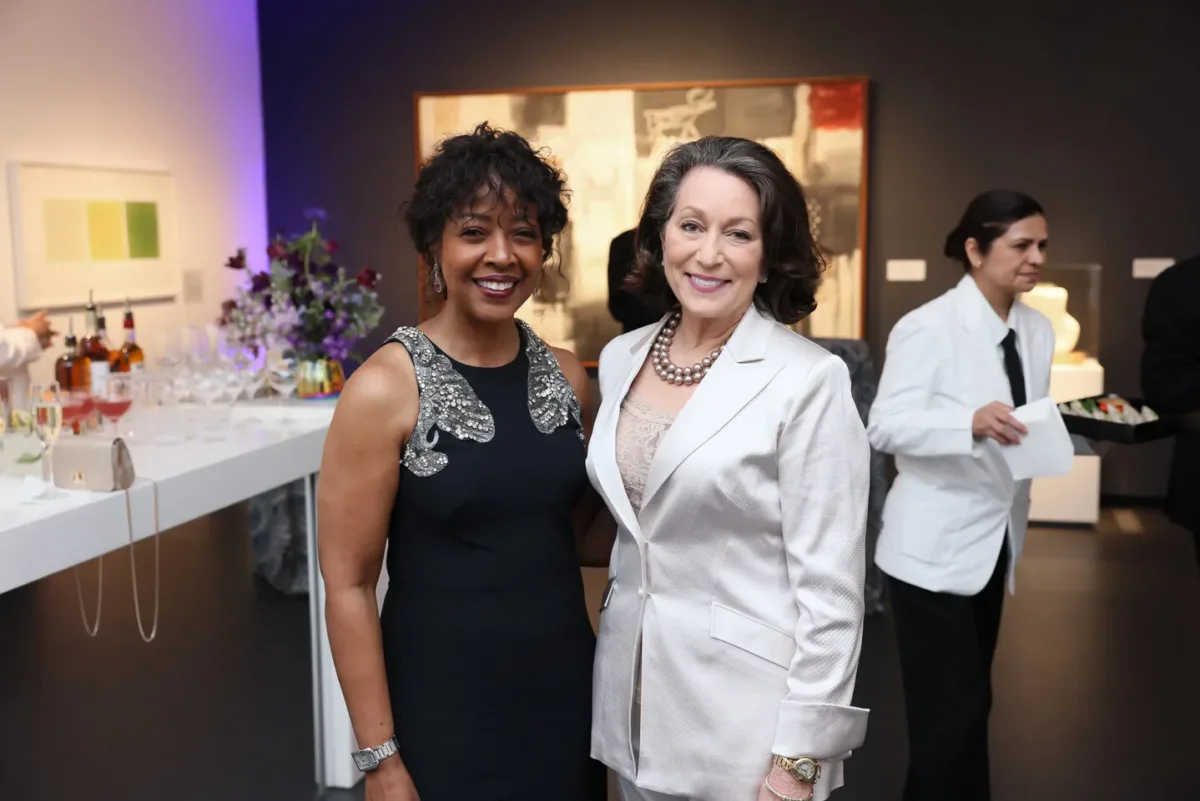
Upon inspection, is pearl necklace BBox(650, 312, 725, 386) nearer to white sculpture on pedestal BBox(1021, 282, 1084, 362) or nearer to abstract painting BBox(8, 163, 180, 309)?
abstract painting BBox(8, 163, 180, 309)

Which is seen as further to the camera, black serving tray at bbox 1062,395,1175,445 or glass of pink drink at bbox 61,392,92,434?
black serving tray at bbox 1062,395,1175,445

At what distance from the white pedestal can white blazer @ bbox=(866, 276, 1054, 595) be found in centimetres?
381

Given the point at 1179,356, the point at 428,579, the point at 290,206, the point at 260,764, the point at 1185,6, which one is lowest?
the point at 260,764

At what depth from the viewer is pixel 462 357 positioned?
176cm

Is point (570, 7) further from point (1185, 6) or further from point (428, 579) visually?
point (428, 579)

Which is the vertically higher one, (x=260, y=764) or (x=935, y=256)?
(x=935, y=256)

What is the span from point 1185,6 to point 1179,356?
14.4 feet

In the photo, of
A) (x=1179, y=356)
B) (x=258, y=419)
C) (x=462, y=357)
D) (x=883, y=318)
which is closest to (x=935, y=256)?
(x=883, y=318)

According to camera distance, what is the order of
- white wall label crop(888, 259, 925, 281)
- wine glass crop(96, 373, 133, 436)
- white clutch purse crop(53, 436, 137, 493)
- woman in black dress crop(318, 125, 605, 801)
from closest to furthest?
woman in black dress crop(318, 125, 605, 801), white clutch purse crop(53, 436, 137, 493), wine glass crop(96, 373, 133, 436), white wall label crop(888, 259, 925, 281)

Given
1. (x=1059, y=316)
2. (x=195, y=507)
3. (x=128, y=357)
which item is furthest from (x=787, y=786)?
(x=1059, y=316)

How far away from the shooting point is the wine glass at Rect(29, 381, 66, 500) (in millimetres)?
2508

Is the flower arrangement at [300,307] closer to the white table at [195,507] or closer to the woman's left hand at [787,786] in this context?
the white table at [195,507]

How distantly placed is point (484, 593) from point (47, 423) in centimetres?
135

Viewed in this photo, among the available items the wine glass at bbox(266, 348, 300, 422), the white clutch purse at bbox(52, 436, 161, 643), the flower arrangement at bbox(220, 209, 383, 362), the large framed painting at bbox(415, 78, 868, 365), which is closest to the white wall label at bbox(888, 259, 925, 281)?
the large framed painting at bbox(415, 78, 868, 365)
